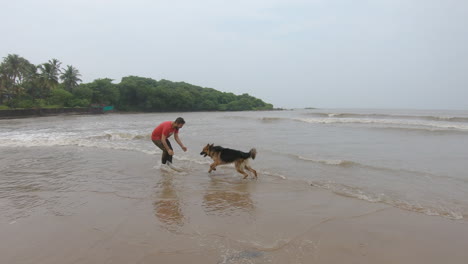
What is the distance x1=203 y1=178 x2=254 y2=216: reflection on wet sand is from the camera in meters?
4.75

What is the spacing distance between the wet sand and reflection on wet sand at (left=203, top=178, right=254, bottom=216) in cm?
2

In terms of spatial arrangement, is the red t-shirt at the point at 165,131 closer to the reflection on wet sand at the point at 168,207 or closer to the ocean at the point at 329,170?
the ocean at the point at 329,170

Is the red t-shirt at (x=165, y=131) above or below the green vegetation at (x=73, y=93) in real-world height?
below

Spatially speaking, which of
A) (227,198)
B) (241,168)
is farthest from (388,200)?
(241,168)

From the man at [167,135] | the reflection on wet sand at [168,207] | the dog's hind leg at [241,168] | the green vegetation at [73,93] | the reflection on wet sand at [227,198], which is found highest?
the green vegetation at [73,93]

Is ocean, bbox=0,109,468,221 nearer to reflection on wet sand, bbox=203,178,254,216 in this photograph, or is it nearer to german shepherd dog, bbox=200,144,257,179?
german shepherd dog, bbox=200,144,257,179

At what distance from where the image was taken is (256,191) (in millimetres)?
5914

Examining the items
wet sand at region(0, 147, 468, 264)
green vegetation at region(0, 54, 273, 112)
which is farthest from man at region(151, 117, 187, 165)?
green vegetation at region(0, 54, 273, 112)

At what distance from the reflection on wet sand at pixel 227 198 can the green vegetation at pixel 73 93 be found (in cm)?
5537

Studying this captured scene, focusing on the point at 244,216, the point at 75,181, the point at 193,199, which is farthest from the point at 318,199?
the point at 75,181

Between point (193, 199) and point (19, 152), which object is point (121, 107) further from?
point (193, 199)

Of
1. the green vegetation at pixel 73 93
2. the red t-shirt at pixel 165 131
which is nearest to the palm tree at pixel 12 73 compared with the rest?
the green vegetation at pixel 73 93

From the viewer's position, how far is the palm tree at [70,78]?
6556 cm

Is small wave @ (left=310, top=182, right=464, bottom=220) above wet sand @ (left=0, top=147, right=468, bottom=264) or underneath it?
above
